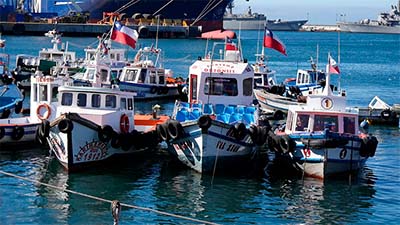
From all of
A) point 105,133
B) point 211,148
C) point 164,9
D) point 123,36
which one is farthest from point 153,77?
point 164,9

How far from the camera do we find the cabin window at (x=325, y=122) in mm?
27406

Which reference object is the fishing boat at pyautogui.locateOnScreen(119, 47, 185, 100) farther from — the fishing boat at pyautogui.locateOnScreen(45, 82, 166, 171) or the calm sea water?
the fishing boat at pyautogui.locateOnScreen(45, 82, 166, 171)

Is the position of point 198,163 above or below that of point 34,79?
below

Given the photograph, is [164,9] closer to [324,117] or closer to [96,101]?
[96,101]

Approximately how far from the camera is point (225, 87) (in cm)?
3156

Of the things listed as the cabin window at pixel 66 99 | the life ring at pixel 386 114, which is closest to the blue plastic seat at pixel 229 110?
the cabin window at pixel 66 99

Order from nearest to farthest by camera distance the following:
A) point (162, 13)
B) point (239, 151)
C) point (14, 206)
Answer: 1. point (14, 206)
2. point (239, 151)
3. point (162, 13)

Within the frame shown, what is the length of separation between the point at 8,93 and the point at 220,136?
51.8 feet

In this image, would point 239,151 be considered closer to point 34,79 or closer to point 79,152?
point 79,152

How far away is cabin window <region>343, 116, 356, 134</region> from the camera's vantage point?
2756 centimetres

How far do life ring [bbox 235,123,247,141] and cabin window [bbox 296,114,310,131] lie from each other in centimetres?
176

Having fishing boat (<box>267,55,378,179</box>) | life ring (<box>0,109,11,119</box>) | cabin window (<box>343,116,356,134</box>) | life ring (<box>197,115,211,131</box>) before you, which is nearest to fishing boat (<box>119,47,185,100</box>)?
life ring (<box>0,109,11,119</box>)

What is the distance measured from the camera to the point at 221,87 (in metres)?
31.5

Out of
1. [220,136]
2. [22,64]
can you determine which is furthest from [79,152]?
[22,64]
